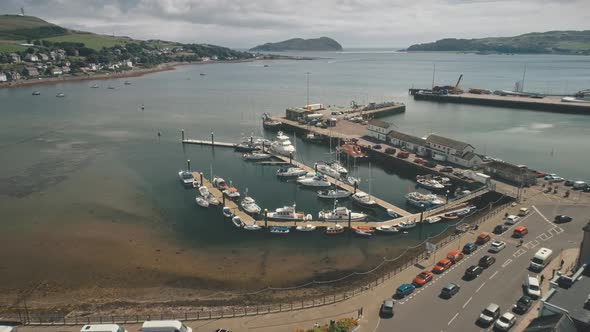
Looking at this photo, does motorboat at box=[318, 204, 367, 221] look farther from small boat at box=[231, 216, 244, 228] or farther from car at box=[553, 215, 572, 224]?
car at box=[553, 215, 572, 224]

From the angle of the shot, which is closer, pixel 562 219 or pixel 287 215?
pixel 562 219

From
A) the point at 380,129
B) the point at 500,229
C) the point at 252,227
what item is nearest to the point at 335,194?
the point at 252,227

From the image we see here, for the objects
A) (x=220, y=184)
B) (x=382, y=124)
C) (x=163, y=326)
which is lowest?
(x=220, y=184)

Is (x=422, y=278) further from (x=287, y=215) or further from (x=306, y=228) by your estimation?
(x=287, y=215)

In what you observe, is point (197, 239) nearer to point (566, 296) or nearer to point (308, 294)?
point (308, 294)

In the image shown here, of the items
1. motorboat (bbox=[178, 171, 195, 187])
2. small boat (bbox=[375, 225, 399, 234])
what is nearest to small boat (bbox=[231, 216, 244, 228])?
motorboat (bbox=[178, 171, 195, 187])

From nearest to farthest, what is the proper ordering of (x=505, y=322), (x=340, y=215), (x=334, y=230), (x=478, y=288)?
1. (x=505, y=322)
2. (x=478, y=288)
3. (x=334, y=230)
4. (x=340, y=215)

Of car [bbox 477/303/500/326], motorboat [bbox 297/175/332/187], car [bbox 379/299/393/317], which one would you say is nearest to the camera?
car [bbox 477/303/500/326]

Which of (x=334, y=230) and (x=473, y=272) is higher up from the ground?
(x=473, y=272)
